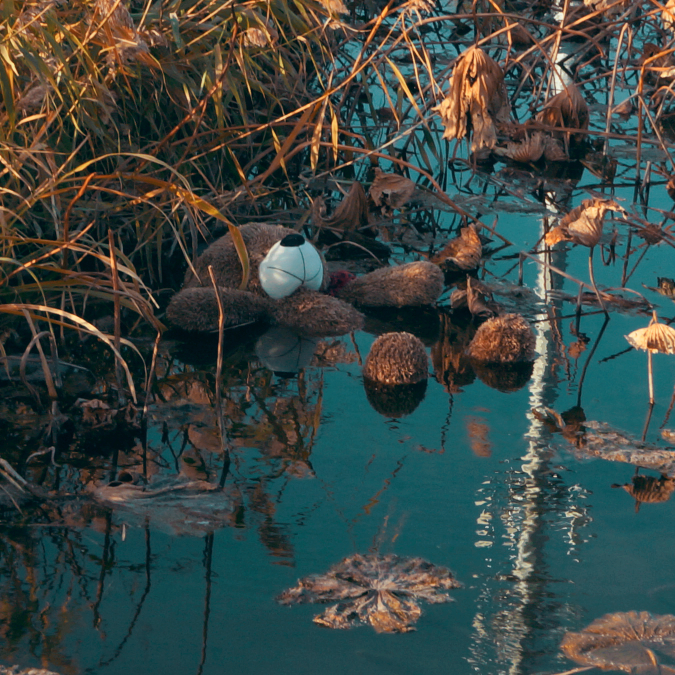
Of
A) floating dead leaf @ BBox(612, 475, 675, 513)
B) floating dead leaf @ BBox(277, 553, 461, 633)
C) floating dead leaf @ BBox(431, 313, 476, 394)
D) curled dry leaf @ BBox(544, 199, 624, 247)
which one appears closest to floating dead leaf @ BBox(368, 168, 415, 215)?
floating dead leaf @ BBox(431, 313, 476, 394)

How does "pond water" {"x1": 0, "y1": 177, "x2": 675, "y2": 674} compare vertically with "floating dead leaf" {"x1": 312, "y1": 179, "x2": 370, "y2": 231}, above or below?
below

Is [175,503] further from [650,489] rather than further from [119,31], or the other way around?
[119,31]

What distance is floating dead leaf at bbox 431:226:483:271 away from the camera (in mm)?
2998

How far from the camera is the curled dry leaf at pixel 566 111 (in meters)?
3.88

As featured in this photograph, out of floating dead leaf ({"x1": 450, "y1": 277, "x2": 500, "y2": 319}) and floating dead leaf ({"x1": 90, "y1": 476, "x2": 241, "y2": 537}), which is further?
floating dead leaf ({"x1": 450, "y1": 277, "x2": 500, "y2": 319})

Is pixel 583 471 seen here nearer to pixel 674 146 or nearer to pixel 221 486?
pixel 221 486

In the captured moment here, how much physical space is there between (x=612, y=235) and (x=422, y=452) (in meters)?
1.66

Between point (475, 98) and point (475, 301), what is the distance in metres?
0.57

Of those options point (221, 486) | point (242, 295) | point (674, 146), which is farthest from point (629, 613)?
point (674, 146)

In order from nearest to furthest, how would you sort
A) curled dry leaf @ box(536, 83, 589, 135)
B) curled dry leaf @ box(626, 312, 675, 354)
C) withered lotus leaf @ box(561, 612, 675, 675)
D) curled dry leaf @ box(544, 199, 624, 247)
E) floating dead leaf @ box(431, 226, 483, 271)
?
withered lotus leaf @ box(561, 612, 675, 675) < curled dry leaf @ box(626, 312, 675, 354) < curled dry leaf @ box(544, 199, 624, 247) < floating dead leaf @ box(431, 226, 483, 271) < curled dry leaf @ box(536, 83, 589, 135)

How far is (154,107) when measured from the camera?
2.91 m

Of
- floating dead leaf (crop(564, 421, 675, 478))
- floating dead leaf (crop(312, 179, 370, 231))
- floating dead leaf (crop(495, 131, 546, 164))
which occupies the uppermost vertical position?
floating dead leaf (crop(495, 131, 546, 164))

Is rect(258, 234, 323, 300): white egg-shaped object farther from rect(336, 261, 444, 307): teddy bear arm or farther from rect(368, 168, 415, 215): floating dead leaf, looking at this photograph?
rect(368, 168, 415, 215): floating dead leaf

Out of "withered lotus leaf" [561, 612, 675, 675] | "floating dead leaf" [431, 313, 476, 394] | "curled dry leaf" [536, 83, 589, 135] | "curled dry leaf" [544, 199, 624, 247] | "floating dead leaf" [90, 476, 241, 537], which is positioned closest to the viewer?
"withered lotus leaf" [561, 612, 675, 675]
